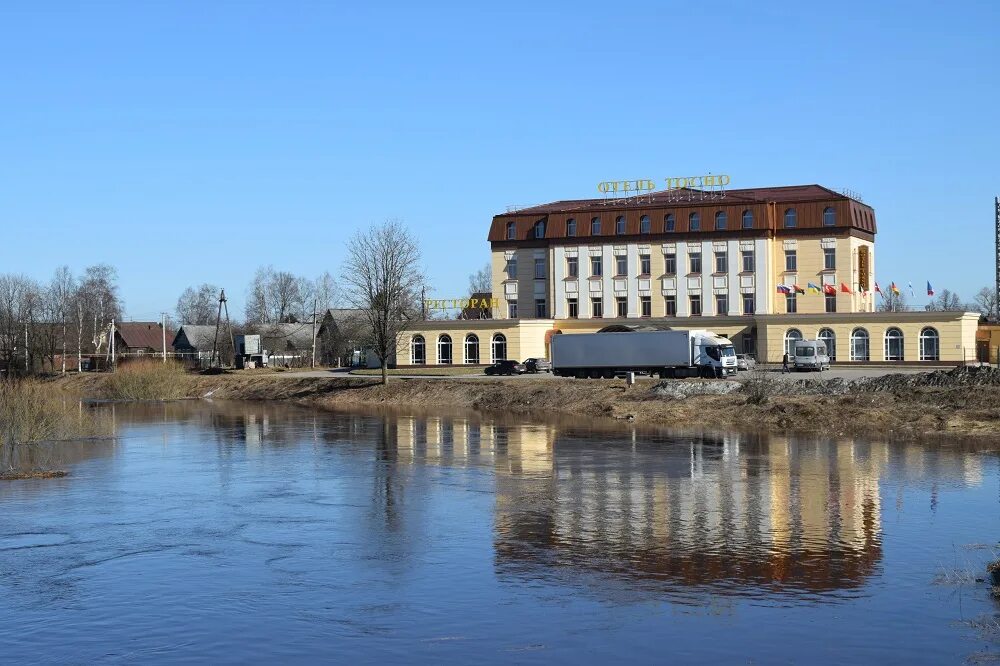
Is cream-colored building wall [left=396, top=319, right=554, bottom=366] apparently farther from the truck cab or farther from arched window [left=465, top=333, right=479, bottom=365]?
the truck cab

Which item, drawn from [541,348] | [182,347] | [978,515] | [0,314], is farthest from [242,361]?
[978,515]

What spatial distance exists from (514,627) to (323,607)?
140 inches

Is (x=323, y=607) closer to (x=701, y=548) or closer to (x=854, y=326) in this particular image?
(x=701, y=548)

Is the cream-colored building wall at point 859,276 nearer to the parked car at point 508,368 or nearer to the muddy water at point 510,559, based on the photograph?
the parked car at point 508,368

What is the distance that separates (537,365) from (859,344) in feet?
85.6

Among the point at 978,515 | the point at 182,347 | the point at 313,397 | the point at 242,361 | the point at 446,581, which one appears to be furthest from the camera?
the point at 182,347

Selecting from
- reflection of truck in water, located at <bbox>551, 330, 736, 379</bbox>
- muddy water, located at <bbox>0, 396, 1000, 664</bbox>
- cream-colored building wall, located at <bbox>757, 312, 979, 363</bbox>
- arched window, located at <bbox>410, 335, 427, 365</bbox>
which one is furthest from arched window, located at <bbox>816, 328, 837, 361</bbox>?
muddy water, located at <bbox>0, 396, 1000, 664</bbox>

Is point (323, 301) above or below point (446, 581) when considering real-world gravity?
above

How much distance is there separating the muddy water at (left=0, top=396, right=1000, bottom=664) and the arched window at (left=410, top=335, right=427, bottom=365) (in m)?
61.3

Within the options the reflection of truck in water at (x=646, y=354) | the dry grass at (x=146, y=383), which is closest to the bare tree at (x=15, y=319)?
the dry grass at (x=146, y=383)

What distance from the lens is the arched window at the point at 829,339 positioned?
8881 cm

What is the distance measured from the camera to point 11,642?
17219mm

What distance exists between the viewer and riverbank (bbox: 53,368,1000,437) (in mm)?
47969

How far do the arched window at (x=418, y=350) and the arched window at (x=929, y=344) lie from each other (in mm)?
43325
